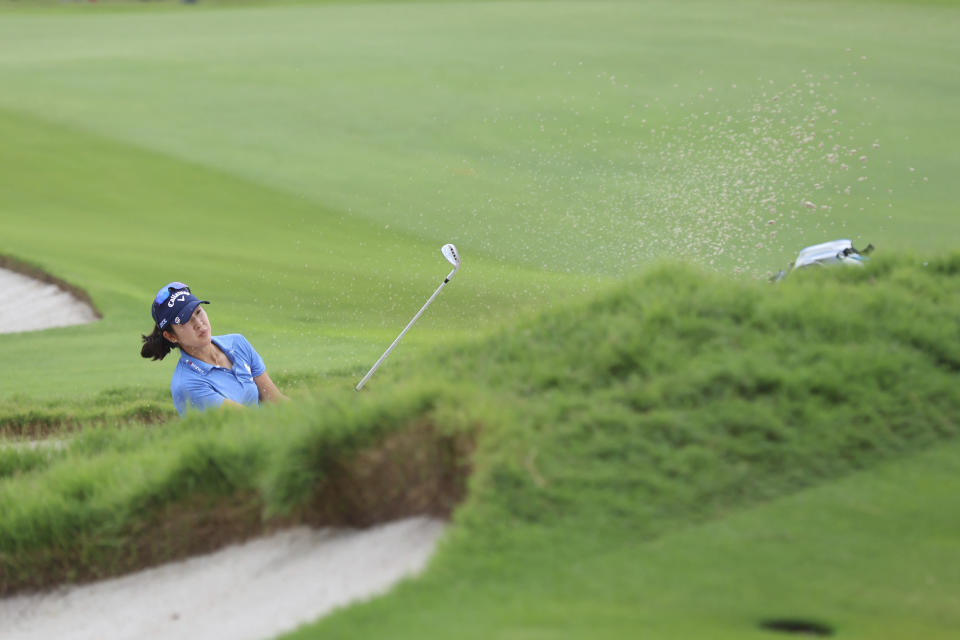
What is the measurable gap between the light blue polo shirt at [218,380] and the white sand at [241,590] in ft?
5.37

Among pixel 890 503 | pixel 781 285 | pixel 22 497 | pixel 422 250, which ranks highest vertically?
pixel 781 285

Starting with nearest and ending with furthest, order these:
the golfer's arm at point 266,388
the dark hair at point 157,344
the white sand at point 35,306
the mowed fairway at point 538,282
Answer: the mowed fairway at point 538,282, the dark hair at point 157,344, the golfer's arm at point 266,388, the white sand at point 35,306

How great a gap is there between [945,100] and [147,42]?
24120 mm

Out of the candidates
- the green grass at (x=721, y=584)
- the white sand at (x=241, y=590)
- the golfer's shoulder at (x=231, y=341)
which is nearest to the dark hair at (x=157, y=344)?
the golfer's shoulder at (x=231, y=341)

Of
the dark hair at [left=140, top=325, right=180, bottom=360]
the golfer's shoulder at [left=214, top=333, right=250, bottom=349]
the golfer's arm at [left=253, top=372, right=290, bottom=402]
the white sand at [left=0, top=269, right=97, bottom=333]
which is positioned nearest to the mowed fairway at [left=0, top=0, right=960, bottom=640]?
the white sand at [left=0, top=269, right=97, bottom=333]

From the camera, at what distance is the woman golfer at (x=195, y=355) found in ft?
22.1

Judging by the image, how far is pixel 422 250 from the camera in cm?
1697

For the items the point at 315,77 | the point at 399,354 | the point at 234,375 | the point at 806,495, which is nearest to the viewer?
the point at 806,495

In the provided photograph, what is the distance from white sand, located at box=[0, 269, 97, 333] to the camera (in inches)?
584

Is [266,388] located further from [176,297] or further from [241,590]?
[241,590]

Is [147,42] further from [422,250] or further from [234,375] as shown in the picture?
[234,375]

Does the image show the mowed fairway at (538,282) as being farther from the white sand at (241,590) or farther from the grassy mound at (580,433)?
the white sand at (241,590)

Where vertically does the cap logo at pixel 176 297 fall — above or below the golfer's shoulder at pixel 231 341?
above

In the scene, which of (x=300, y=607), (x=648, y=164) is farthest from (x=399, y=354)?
(x=648, y=164)
